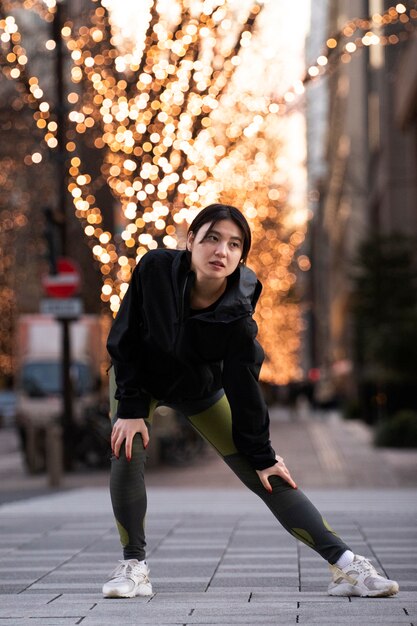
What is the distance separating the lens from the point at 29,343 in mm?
33656

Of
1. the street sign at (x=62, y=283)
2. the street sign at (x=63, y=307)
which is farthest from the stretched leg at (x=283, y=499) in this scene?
the street sign at (x=62, y=283)

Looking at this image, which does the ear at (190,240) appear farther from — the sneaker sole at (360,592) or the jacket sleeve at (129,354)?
the sneaker sole at (360,592)

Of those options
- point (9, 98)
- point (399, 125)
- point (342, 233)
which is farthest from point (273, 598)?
point (342, 233)

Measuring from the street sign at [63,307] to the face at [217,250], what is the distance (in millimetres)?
15497

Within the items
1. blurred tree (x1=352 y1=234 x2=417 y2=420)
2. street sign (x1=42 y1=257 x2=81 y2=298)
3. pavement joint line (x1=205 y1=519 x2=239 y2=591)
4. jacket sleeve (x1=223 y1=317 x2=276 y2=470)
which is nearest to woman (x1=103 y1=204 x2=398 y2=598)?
jacket sleeve (x1=223 y1=317 x2=276 y2=470)

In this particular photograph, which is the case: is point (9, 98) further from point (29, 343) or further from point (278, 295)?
point (278, 295)

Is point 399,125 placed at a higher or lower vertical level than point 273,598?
higher

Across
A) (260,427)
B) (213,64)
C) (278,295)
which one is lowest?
(278,295)

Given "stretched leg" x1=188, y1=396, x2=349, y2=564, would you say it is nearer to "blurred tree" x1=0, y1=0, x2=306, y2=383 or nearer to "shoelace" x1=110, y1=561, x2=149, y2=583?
"shoelace" x1=110, y1=561, x2=149, y2=583

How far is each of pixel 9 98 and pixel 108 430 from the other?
61.9ft

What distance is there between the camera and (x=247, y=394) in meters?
5.70

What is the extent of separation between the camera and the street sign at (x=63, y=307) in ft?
69.5

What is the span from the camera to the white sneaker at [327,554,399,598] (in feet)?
18.8

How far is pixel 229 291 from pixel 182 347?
30cm
